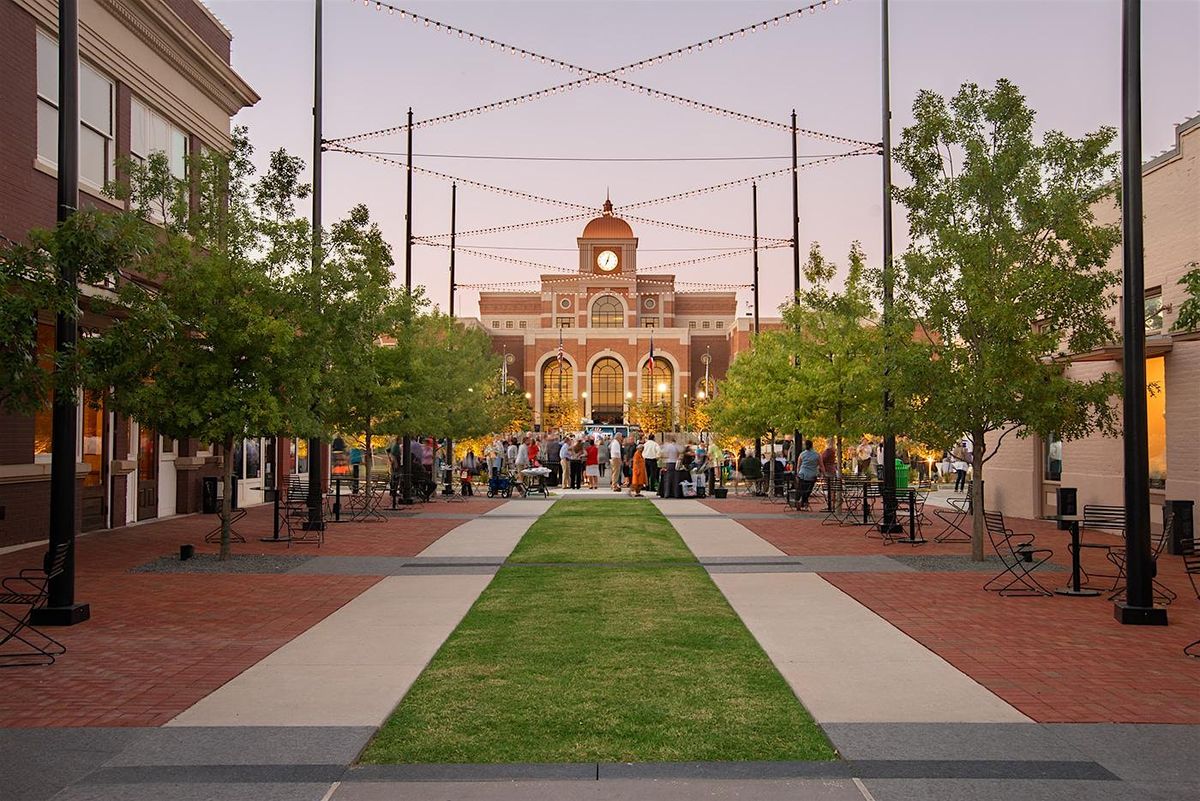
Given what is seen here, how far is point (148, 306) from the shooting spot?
40.7ft

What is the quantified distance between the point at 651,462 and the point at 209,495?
13689 mm

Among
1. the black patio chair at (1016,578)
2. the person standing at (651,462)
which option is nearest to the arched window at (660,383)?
the person standing at (651,462)

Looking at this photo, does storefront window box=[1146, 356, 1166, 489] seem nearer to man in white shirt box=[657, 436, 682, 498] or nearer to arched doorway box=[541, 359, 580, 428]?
man in white shirt box=[657, 436, 682, 498]

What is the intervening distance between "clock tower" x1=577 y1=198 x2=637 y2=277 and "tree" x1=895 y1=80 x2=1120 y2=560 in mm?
87379

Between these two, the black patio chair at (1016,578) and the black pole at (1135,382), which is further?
the black patio chair at (1016,578)

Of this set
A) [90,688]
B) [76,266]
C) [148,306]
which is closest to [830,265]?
[148,306]

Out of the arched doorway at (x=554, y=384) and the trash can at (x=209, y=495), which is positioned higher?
the arched doorway at (x=554, y=384)

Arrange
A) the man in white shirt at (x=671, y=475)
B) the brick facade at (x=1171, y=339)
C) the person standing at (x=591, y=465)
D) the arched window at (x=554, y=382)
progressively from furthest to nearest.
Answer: the arched window at (x=554, y=382) → the person standing at (x=591, y=465) → the man in white shirt at (x=671, y=475) → the brick facade at (x=1171, y=339)

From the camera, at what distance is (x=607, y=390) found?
96000mm

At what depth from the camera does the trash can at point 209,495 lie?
23.3 m

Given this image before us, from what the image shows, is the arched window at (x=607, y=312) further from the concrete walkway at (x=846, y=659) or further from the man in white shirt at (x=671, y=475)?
the concrete walkway at (x=846, y=659)

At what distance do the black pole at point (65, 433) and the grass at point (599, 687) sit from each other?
11.7 ft

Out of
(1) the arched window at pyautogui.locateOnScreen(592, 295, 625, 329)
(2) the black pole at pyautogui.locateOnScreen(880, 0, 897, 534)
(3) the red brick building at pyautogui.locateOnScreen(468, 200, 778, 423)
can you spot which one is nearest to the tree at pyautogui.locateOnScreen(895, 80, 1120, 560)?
(2) the black pole at pyautogui.locateOnScreen(880, 0, 897, 534)

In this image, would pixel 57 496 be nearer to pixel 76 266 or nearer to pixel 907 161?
pixel 76 266
